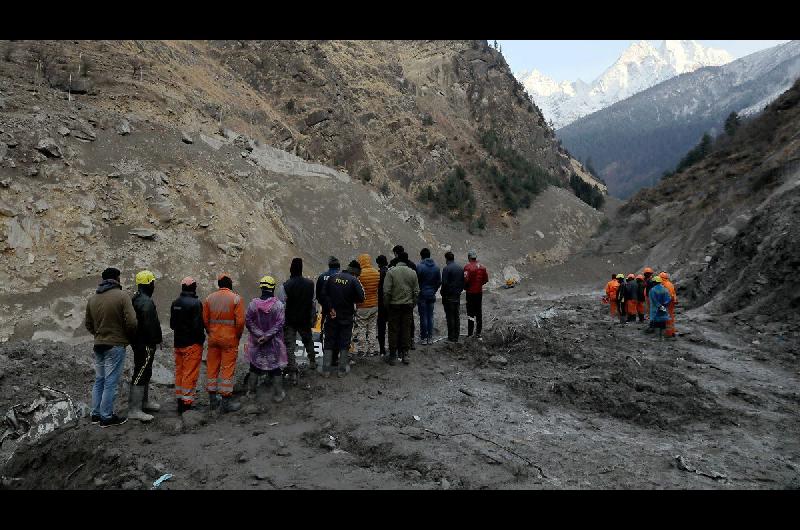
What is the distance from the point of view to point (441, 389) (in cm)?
754

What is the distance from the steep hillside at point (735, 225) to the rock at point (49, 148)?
18.3m

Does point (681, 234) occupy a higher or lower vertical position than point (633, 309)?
higher

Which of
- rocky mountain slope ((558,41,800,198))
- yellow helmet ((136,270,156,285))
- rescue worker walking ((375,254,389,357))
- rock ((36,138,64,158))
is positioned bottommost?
rescue worker walking ((375,254,389,357))

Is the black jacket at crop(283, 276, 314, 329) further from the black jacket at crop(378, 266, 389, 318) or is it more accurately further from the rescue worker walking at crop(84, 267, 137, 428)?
the rescue worker walking at crop(84, 267, 137, 428)

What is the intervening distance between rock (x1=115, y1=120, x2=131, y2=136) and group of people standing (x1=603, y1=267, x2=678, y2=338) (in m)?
15.9

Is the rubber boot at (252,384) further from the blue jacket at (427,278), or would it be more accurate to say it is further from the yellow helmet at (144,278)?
the blue jacket at (427,278)

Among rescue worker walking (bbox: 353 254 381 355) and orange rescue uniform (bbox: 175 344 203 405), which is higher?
rescue worker walking (bbox: 353 254 381 355)

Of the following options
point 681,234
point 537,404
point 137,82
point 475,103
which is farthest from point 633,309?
point 475,103

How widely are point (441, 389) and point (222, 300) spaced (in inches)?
137

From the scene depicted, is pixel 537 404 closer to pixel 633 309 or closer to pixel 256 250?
pixel 633 309

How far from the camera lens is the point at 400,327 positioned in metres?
8.76

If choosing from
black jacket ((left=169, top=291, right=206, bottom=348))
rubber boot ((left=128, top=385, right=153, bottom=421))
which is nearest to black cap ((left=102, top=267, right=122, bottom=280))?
black jacket ((left=169, top=291, right=206, bottom=348))

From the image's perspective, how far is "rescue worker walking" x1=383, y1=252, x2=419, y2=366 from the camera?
8.59 meters

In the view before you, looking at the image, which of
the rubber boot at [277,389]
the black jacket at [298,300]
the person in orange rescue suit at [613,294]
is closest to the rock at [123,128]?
the black jacket at [298,300]
